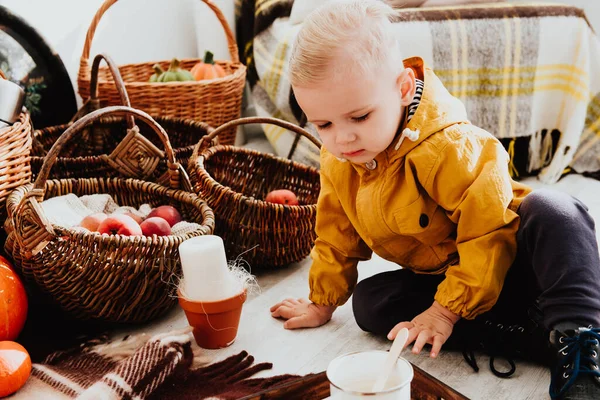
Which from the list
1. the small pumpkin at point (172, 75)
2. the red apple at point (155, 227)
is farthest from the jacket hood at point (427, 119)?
the small pumpkin at point (172, 75)

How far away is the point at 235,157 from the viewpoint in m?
1.75

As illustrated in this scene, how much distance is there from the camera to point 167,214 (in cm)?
143

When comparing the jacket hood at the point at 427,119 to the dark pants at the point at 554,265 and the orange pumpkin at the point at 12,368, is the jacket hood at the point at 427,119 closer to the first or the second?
the dark pants at the point at 554,265

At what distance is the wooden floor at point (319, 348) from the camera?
3.50 feet

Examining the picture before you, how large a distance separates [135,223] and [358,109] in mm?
576

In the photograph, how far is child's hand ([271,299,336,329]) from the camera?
126 cm

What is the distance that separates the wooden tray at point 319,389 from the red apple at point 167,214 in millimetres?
729

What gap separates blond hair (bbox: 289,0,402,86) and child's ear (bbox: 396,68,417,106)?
0.05m

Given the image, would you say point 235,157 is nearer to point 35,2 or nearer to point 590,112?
point 35,2

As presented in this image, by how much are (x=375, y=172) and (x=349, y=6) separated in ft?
0.90

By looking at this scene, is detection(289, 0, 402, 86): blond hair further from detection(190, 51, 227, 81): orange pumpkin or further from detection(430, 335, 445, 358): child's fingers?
detection(190, 51, 227, 81): orange pumpkin

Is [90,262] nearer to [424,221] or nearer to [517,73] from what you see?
[424,221]

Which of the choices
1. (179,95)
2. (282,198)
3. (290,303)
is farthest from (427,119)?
(179,95)

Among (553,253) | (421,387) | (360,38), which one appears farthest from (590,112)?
(421,387)
